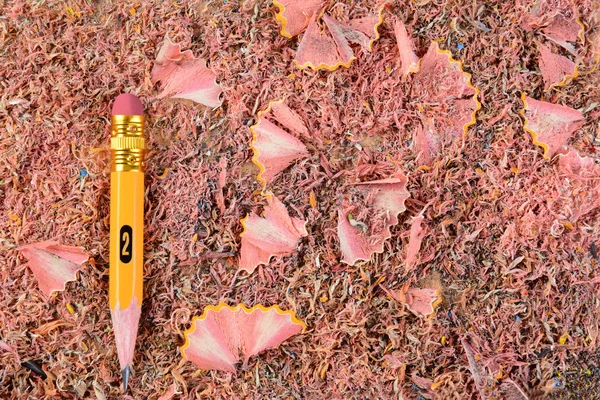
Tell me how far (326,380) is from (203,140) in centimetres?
45

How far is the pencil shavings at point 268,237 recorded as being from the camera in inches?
35.8

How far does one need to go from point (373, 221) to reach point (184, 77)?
40 cm

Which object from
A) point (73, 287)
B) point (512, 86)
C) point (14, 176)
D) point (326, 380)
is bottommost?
point (326, 380)

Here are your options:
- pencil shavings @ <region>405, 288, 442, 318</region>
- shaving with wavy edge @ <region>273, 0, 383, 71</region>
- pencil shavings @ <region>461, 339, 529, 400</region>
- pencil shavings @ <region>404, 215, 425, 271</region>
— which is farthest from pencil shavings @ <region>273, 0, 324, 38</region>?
pencil shavings @ <region>461, 339, 529, 400</region>

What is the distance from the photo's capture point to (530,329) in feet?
3.00

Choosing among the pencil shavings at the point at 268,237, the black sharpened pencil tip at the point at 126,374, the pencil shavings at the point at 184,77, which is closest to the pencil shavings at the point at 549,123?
the pencil shavings at the point at 268,237

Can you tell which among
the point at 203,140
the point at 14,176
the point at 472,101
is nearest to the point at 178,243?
the point at 203,140

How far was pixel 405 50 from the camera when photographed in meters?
0.93

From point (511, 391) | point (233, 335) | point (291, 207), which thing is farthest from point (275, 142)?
point (511, 391)

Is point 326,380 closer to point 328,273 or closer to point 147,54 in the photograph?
point 328,273

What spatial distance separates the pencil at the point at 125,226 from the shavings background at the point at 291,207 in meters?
0.03

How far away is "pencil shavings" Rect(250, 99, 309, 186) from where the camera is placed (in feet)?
3.02

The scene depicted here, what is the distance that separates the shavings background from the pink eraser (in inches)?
1.6

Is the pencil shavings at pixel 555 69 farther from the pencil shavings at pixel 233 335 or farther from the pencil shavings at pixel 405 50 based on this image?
the pencil shavings at pixel 233 335
